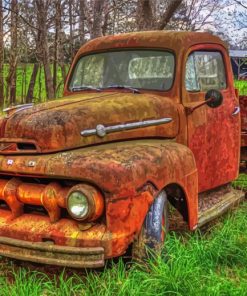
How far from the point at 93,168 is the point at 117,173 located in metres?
0.16

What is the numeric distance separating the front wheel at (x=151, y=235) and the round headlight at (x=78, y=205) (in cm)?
47

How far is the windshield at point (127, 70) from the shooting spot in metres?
4.94

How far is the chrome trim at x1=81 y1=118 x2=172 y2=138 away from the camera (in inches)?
157

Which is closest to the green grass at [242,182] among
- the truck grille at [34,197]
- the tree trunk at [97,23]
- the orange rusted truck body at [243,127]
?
the orange rusted truck body at [243,127]

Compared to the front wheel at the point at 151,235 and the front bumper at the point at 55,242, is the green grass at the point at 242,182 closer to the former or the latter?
the front wheel at the point at 151,235

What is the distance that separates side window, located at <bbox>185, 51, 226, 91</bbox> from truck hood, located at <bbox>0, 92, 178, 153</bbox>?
61cm

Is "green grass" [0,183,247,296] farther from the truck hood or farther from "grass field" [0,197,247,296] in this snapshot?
the truck hood

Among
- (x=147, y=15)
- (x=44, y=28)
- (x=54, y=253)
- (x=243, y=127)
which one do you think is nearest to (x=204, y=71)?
(x=243, y=127)

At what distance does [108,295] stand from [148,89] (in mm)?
2178

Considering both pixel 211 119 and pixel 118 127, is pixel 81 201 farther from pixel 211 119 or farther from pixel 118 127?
pixel 211 119

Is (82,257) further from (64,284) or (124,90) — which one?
(124,90)

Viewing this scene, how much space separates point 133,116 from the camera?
4.30m

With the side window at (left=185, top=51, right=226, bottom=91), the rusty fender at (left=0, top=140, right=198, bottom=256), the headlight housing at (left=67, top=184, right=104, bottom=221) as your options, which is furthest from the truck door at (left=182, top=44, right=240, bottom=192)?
the headlight housing at (left=67, top=184, right=104, bottom=221)

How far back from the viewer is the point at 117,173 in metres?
3.49
